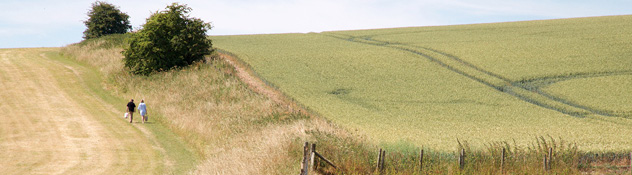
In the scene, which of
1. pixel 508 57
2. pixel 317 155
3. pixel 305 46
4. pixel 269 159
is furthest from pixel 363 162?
pixel 305 46

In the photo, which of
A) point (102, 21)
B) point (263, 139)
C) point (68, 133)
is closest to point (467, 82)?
point (263, 139)

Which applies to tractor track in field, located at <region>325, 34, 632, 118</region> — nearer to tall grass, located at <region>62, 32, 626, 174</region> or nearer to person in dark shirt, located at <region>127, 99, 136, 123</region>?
tall grass, located at <region>62, 32, 626, 174</region>

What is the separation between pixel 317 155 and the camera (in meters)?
17.2

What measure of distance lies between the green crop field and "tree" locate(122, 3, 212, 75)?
14.5 feet

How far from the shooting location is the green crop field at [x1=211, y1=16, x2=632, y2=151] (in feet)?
86.8

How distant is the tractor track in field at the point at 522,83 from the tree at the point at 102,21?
33.1 meters

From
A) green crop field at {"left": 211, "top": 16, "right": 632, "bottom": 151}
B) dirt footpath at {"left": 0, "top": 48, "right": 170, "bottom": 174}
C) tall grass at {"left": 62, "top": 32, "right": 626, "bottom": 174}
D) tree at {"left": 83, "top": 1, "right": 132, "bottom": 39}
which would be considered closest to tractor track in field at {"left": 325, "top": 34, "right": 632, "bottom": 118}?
green crop field at {"left": 211, "top": 16, "right": 632, "bottom": 151}

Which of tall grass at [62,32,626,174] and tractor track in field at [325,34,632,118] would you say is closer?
tall grass at [62,32,626,174]

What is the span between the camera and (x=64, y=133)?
1167 inches

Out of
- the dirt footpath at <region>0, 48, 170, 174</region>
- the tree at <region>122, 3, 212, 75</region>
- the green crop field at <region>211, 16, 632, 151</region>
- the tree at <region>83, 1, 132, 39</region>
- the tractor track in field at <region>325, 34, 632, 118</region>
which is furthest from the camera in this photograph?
the tree at <region>83, 1, 132, 39</region>

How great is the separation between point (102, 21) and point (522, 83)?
45.5 m

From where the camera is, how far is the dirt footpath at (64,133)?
23703 mm

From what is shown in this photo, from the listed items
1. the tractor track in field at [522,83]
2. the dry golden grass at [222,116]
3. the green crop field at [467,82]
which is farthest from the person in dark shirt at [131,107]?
the tractor track in field at [522,83]

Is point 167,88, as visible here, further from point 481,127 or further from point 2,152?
point 481,127
